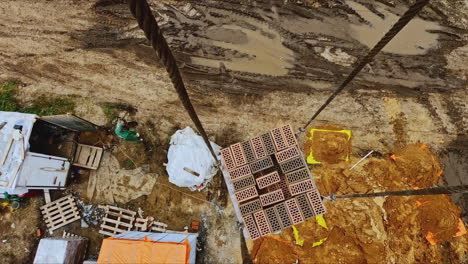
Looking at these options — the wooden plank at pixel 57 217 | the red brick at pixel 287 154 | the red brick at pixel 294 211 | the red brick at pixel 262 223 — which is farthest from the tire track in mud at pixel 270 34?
the wooden plank at pixel 57 217

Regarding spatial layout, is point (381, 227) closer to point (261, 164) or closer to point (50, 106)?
point (261, 164)

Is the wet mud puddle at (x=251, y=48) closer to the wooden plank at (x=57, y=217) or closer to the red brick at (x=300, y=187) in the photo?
the red brick at (x=300, y=187)

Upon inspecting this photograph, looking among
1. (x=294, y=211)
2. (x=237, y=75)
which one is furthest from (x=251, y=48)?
(x=294, y=211)

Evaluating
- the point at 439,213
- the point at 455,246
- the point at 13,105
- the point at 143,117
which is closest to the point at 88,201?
the point at 143,117

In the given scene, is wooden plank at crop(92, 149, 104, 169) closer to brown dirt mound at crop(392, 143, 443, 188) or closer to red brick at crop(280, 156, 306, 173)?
red brick at crop(280, 156, 306, 173)

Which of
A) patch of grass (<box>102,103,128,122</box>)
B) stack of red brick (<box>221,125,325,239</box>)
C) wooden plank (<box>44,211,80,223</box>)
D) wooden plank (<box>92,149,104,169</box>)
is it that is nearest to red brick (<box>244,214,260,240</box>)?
stack of red brick (<box>221,125,325,239</box>)

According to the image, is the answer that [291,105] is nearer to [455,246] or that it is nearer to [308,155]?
[308,155]
